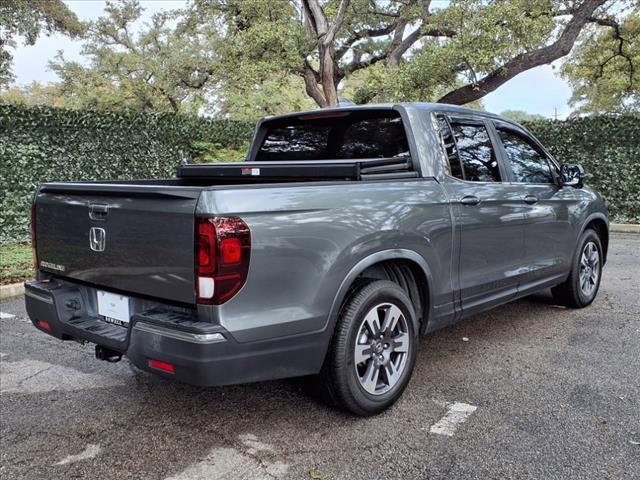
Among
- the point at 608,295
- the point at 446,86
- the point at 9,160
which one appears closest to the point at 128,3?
the point at 446,86

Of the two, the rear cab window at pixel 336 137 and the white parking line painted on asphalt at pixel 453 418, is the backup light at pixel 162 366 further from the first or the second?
the rear cab window at pixel 336 137

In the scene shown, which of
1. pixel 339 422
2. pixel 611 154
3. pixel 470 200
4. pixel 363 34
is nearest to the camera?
pixel 339 422

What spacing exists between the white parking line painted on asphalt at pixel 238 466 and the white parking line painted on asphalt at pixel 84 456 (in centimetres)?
49

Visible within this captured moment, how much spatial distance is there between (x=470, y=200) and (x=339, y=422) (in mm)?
1685

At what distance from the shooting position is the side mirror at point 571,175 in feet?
15.4

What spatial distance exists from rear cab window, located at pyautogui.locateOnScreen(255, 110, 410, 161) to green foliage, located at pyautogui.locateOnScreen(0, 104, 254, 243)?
588 cm

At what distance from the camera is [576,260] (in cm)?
490

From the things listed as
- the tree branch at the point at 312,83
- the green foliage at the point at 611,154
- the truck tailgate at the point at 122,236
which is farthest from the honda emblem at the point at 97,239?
the tree branch at the point at 312,83

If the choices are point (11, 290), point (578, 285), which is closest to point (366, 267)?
point (578, 285)

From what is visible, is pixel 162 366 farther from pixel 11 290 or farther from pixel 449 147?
pixel 11 290

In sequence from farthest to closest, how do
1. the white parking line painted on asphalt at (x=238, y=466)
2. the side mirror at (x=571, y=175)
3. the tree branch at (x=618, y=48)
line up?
the tree branch at (x=618, y=48) < the side mirror at (x=571, y=175) < the white parking line painted on asphalt at (x=238, y=466)

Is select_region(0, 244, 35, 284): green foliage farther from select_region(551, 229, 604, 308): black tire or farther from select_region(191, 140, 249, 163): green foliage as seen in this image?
select_region(551, 229, 604, 308): black tire

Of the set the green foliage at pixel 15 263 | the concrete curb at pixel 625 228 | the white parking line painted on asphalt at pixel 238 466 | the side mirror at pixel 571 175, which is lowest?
the concrete curb at pixel 625 228

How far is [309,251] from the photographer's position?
8.26 feet
